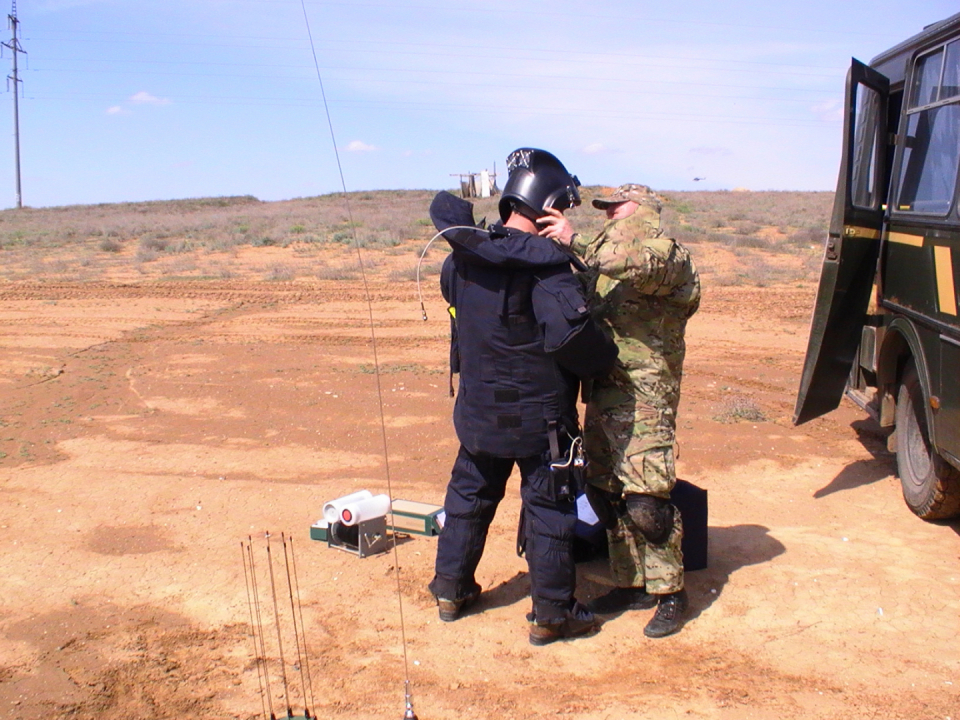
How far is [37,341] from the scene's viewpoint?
39.6 feet

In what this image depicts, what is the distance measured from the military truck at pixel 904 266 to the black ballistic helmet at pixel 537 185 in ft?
7.46

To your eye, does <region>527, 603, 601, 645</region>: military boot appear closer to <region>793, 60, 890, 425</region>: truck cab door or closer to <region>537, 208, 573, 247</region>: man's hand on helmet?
<region>537, 208, 573, 247</region>: man's hand on helmet

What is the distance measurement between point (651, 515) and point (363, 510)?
5.68ft

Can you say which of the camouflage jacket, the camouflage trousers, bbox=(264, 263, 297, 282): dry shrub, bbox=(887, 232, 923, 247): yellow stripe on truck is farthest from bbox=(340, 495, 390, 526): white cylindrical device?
bbox=(264, 263, 297, 282): dry shrub

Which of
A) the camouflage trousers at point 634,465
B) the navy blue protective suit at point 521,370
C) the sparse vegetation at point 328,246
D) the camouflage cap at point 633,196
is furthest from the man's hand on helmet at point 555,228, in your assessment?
the sparse vegetation at point 328,246

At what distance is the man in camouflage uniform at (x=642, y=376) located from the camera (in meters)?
3.78

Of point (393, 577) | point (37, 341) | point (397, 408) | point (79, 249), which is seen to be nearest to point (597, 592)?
point (393, 577)

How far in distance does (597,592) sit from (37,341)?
32.8 ft

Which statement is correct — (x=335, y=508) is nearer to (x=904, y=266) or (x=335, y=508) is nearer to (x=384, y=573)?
(x=384, y=573)

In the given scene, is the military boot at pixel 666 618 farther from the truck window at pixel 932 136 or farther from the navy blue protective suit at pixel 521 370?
the truck window at pixel 932 136

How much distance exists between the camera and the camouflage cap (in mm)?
3939

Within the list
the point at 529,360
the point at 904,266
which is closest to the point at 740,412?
the point at 904,266

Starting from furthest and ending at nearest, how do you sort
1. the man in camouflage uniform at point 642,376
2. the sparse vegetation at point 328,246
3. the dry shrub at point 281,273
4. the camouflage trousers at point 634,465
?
the sparse vegetation at point 328,246 → the dry shrub at point 281,273 → the camouflage trousers at point 634,465 → the man in camouflage uniform at point 642,376

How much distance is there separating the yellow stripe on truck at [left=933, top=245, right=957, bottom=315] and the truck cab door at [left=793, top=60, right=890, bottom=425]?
29.4 inches
